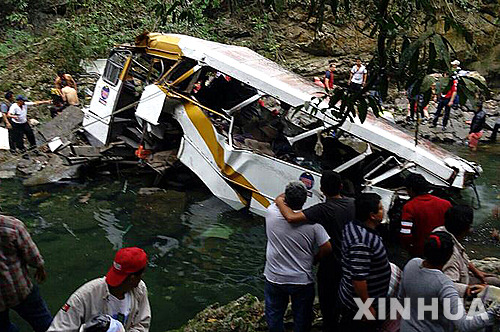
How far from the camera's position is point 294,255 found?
13.0 ft

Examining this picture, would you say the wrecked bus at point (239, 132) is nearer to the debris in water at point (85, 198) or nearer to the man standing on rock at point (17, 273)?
the debris in water at point (85, 198)

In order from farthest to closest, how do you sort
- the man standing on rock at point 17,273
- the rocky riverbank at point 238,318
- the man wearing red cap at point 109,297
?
the rocky riverbank at point 238,318
the man standing on rock at point 17,273
the man wearing red cap at point 109,297

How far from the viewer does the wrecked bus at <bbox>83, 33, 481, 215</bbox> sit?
22.6 feet

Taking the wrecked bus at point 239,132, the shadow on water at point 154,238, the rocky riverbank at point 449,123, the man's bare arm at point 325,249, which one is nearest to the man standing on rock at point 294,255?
the man's bare arm at point 325,249

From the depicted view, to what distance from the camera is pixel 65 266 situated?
6.36 metres

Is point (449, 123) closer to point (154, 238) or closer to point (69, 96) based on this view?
point (69, 96)

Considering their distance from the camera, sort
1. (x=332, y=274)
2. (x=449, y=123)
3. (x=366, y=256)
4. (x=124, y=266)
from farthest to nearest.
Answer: (x=449, y=123), (x=332, y=274), (x=366, y=256), (x=124, y=266)

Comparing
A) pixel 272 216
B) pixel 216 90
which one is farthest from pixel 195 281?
pixel 216 90

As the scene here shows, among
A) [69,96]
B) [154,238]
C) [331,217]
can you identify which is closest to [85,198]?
[154,238]

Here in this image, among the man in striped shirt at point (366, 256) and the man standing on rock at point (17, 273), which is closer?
the man in striped shirt at point (366, 256)

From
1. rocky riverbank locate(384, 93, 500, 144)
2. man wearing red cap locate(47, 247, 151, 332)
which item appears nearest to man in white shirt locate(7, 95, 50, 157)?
man wearing red cap locate(47, 247, 151, 332)

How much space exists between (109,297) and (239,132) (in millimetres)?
5794

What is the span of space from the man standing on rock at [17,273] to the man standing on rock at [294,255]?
1768 mm

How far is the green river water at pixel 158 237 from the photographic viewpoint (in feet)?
19.4
